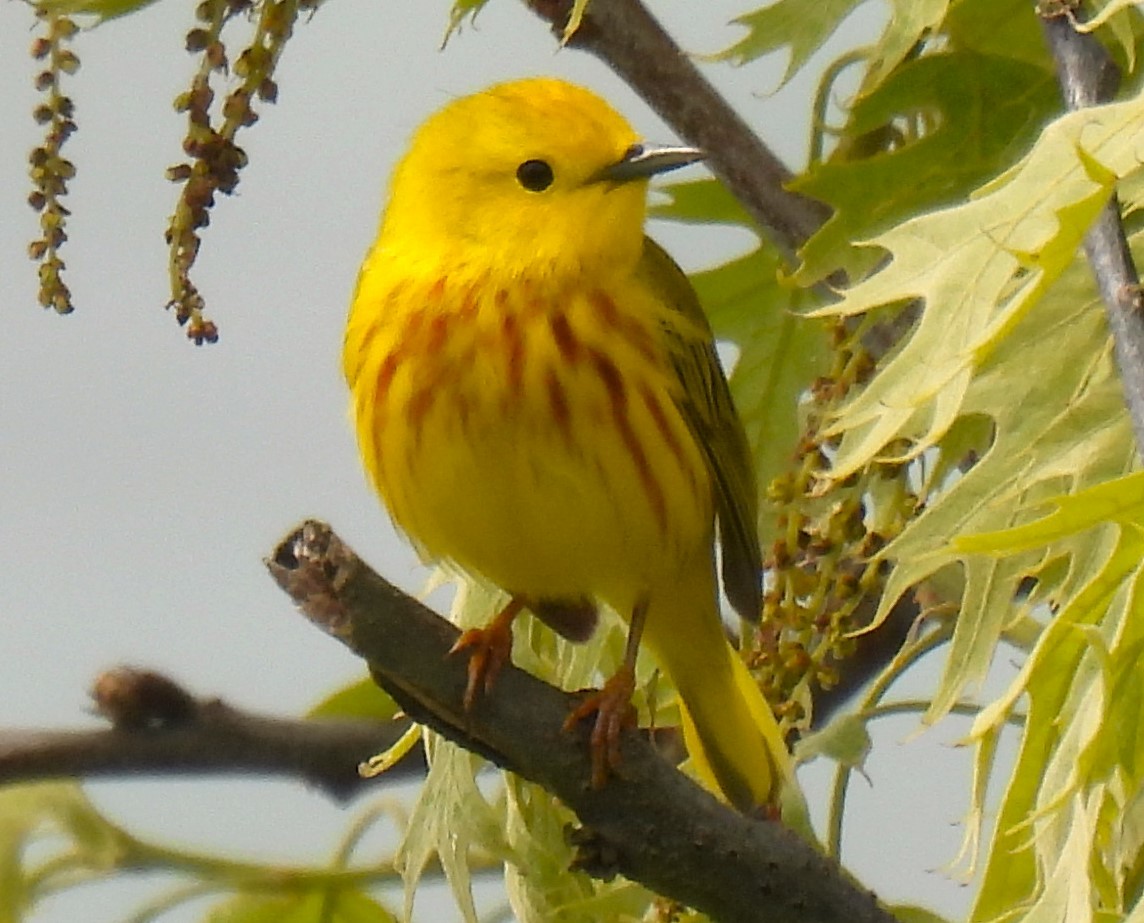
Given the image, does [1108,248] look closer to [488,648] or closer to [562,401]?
[488,648]

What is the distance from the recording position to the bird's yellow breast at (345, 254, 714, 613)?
1.31 metres

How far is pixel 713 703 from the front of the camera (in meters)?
1.54

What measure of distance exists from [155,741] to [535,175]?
0.56 metres

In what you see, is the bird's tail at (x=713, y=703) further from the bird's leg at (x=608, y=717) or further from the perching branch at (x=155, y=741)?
the perching branch at (x=155, y=741)

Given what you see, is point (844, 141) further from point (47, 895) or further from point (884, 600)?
point (47, 895)

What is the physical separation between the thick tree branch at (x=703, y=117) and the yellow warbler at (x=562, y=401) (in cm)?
3

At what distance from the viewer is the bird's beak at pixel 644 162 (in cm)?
131

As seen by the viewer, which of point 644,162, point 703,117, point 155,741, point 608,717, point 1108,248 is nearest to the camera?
point 1108,248

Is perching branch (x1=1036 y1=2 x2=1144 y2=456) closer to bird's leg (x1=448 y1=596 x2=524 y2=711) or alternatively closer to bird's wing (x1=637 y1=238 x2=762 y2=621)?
bird's leg (x1=448 y1=596 x2=524 y2=711)

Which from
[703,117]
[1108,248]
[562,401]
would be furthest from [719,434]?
[1108,248]

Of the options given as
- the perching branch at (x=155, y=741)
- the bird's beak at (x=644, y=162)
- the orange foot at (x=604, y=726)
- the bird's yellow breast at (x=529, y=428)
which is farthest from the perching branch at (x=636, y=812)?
the bird's beak at (x=644, y=162)

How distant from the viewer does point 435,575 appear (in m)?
1.55

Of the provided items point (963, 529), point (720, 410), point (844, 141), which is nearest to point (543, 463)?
point (720, 410)

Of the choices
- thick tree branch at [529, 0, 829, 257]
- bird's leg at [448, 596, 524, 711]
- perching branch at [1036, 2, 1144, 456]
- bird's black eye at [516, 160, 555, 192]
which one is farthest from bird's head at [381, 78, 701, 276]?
perching branch at [1036, 2, 1144, 456]
